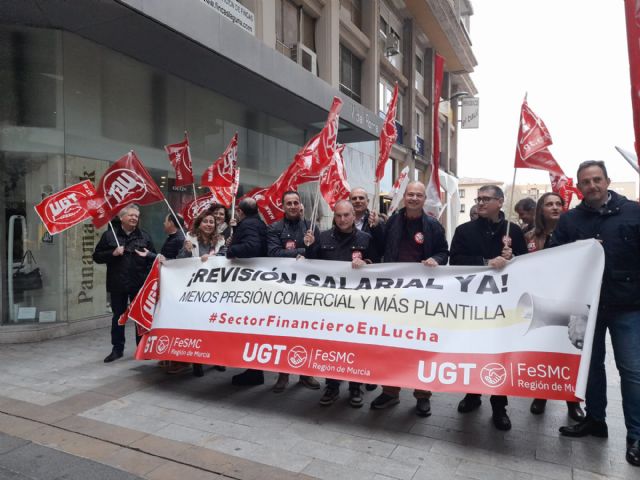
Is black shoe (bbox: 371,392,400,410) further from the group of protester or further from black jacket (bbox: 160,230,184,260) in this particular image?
black jacket (bbox: 160,230,184,260)

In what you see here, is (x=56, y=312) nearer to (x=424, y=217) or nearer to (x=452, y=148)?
(x=424, y=217)

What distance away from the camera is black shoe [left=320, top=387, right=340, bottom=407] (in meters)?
4.37

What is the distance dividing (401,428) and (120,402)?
2654mm

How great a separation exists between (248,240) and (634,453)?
3.69 metres

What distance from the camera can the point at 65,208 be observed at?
5.30 metres

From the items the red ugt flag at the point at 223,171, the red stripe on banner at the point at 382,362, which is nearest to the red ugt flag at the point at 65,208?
the red stripe on banner at the point at 382,362

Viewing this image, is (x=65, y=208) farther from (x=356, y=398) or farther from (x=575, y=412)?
(x=575, y=412)

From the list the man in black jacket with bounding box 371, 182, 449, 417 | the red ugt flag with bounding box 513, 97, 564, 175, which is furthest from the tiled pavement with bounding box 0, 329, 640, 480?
the red ugt flag with bounding box 513, 97, 564, 175

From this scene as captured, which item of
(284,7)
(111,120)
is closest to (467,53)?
(284,7)

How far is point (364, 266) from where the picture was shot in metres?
4.32

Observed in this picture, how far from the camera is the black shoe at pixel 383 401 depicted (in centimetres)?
428

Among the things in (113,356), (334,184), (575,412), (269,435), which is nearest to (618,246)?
(575,412)

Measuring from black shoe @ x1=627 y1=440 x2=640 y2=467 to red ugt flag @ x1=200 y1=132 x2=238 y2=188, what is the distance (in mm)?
5611

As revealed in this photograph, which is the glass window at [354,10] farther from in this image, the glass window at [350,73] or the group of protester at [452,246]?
the group of protester at [452,246]
